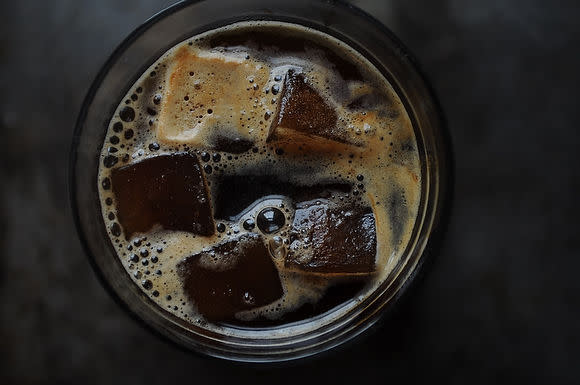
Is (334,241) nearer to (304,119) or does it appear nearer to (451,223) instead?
(304,119)

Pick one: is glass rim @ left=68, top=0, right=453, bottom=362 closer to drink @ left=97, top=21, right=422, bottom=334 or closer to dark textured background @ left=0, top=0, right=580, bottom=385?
drink @ left=97, top=21, right=422, bottom=334

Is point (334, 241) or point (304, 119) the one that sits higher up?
point (304, 119)

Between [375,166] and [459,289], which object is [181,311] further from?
[459,289]

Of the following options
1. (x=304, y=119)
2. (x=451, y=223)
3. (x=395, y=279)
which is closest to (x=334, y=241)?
(x=395, y=279)

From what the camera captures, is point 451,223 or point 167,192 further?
point 451,223

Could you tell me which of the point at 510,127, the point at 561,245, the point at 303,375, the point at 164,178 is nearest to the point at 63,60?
the point at 164,178

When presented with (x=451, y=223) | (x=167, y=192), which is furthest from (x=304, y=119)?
(x=451, y=223)
